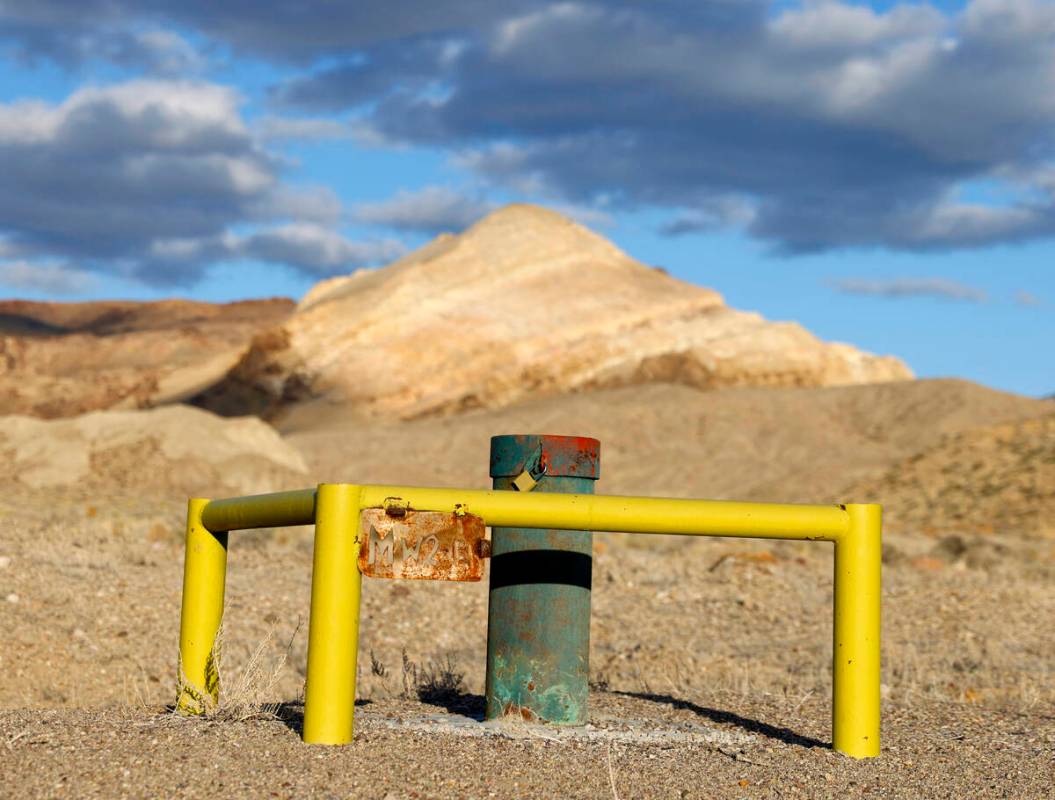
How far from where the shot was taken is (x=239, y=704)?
4234 millimetres

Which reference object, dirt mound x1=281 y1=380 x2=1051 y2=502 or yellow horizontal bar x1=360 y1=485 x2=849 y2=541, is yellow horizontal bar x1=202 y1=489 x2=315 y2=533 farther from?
dirt mound x1=281 y1=380 x2=1051 y2=502

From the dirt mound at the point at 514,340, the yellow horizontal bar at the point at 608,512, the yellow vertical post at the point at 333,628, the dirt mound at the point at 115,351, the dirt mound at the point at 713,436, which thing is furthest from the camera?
the dirt mound at the point at 115,351

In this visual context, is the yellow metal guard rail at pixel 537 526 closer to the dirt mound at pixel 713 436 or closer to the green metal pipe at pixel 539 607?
the green metal pipe at pixel 539 607

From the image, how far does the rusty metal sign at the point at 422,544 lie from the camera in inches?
150

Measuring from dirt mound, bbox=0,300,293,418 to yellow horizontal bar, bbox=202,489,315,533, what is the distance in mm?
43371

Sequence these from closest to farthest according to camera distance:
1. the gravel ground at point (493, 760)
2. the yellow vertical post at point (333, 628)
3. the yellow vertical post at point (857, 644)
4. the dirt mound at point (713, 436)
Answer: the gravel ground at point (493, 760)
the yellow vertical post at point (333, 628)
the yellow vertical post at point (857, 644)
the dirt mound at point (713, 436)

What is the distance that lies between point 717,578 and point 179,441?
1440cm

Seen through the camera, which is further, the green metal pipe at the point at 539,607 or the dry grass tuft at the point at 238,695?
the green metal pipe at the point at 539,607

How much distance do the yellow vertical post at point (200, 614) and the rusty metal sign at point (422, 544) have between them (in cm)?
91

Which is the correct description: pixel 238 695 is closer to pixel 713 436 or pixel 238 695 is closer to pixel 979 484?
pixel 979 484

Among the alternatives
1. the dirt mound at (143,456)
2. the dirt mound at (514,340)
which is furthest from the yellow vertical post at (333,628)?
the dirt mound at (514,340)

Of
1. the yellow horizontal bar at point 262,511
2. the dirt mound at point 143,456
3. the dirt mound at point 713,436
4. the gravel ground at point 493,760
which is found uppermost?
the dirt mound at point 713,436

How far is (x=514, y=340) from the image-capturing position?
1610 inches

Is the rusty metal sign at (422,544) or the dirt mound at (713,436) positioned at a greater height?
the dirt mound at (713,436)
